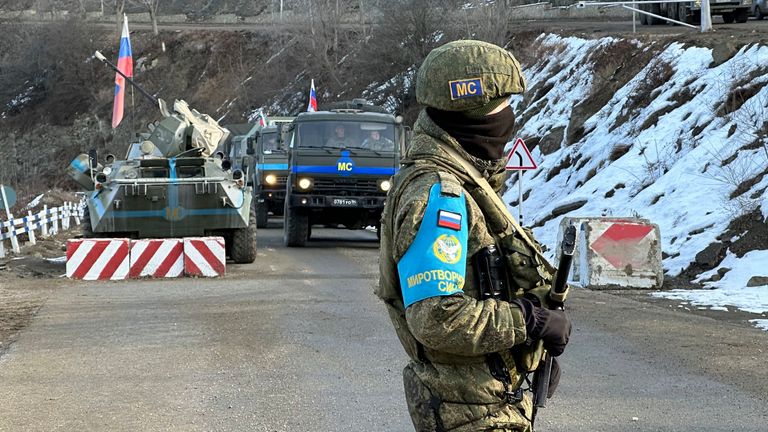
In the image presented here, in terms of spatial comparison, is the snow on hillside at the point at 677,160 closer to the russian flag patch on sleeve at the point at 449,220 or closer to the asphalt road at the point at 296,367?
the asphalt road at the point at 296,367

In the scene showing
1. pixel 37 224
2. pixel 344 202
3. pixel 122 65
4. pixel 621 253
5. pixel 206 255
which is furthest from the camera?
pixel 122 65

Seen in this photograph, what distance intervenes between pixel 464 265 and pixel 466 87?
0.53m

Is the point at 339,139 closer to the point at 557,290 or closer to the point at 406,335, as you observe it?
the point at 406,335

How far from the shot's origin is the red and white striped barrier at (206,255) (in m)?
16.5

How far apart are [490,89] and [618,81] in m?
24.9

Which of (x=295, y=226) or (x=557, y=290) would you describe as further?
(x=295, y=226)

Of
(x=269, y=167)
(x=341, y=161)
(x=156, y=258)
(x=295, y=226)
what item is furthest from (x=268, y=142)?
(x=156, y=258)

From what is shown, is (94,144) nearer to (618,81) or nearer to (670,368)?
(618,81)

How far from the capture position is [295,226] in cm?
2158

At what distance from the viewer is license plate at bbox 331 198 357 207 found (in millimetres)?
21016

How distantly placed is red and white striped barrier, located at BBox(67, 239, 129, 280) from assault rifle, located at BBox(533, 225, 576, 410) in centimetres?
1333

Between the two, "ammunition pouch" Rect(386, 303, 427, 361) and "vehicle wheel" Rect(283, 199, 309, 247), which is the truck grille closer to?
"vehicle wheel" Rect(283, 199, 309, 247)

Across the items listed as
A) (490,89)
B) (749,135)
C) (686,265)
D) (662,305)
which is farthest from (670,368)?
(749,135)

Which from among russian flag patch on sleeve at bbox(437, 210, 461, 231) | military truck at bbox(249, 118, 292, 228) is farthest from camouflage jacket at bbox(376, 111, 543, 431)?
military truck at bbox(249, 118, 292, 228)
